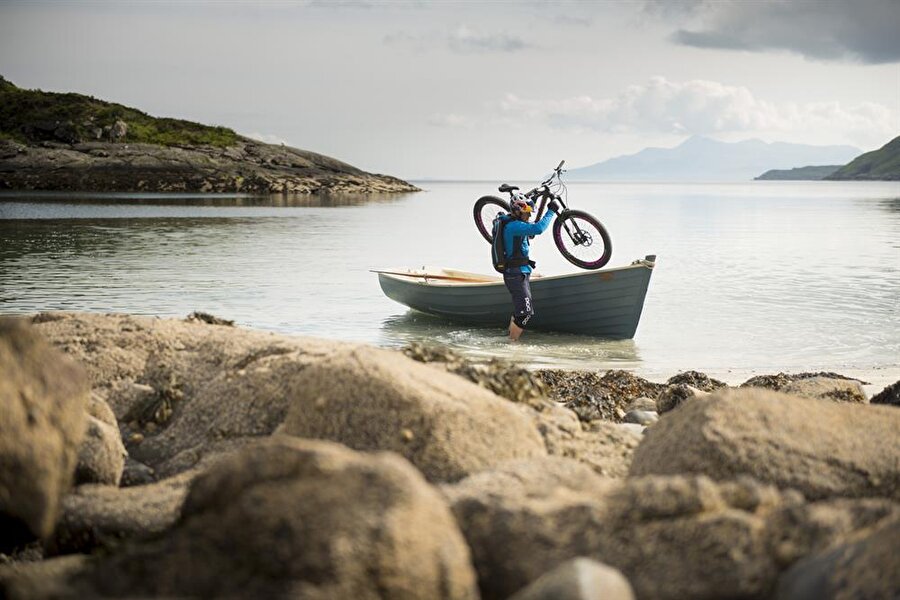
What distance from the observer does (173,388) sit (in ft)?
23.9

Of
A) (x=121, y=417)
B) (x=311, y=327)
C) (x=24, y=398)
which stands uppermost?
(x=24, y=398)

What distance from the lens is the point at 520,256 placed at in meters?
17.3

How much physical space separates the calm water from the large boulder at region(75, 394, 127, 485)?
11555mm

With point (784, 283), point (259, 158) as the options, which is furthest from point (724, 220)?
point (259, 158)

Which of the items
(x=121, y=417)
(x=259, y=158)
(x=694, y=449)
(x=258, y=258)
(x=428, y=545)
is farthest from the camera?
(x=259, y=158)

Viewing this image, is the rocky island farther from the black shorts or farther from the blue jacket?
the blue jacket

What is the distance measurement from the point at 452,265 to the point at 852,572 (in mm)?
36246

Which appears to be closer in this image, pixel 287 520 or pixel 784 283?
pixel 287 520

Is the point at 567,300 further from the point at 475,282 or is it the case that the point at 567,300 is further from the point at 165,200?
the point at 165,200

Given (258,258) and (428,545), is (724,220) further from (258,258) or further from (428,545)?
(428,545)

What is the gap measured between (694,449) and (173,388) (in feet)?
13.4

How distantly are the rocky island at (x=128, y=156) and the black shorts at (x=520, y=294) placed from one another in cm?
8180

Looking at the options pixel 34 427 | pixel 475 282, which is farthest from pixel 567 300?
pixel 34 427

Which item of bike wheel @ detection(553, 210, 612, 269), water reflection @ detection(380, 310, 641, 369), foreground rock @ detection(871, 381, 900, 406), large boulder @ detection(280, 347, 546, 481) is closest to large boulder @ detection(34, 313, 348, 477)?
large boulder @ detection(280, 347, 546, 481)
